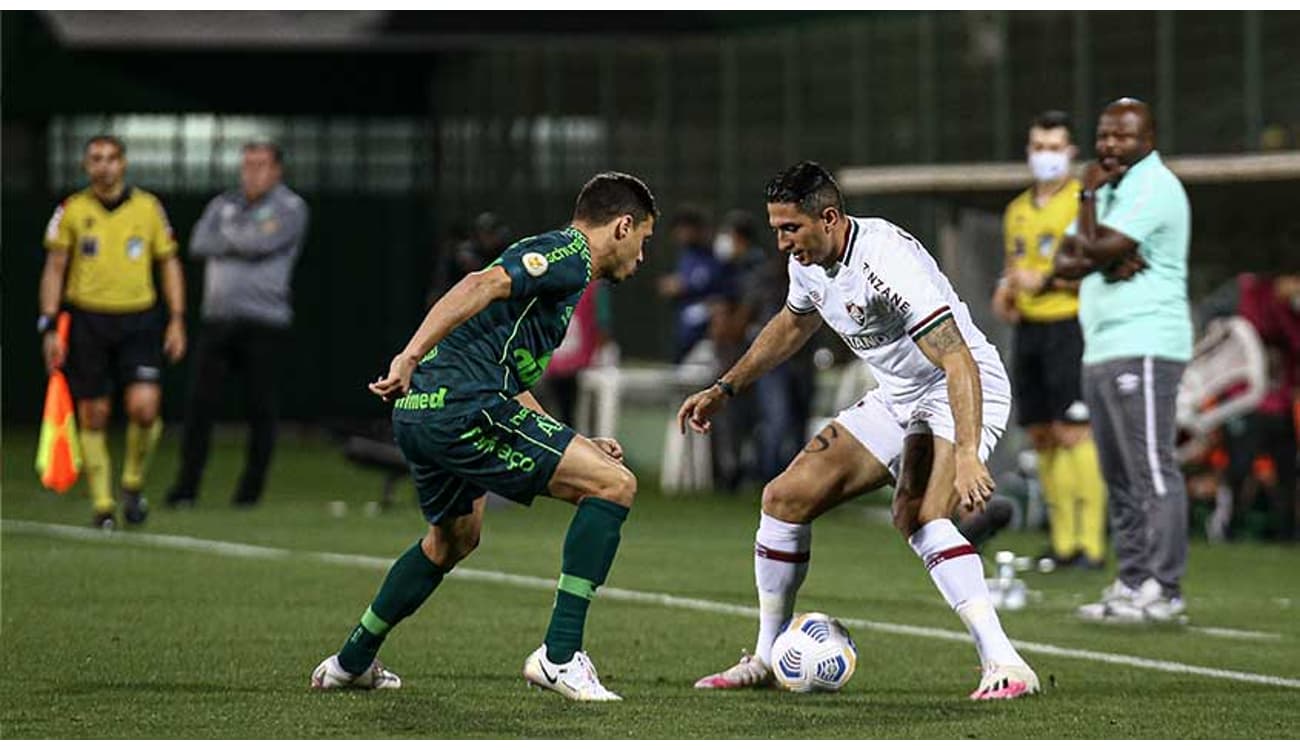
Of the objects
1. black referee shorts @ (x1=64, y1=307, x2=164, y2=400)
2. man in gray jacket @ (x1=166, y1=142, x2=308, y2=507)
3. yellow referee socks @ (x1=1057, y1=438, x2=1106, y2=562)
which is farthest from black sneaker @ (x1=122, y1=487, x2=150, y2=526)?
yellow referee socks @ (x1=1057, y1=438, x2=1106, y2=562)

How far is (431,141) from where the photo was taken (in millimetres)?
29453

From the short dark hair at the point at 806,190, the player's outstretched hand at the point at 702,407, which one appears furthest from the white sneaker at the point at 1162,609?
the short dark hair at the point at 806,190

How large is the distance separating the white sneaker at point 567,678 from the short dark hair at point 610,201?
4.57ft

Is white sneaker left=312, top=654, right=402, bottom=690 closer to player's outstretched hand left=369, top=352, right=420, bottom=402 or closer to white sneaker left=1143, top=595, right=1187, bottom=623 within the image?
player's outstretched hand left=369, top=352, right=420, bottom=402

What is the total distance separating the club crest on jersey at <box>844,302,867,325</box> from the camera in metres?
8.95

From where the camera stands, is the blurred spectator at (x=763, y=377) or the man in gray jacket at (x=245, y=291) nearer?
the man in gray jacket at (x=245, y=291)

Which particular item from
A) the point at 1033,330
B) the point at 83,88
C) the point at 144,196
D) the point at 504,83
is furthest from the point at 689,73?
the point at 1033,330

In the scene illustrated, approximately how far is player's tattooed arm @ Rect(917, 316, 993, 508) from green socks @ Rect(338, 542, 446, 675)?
5.71ft

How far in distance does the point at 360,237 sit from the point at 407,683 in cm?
2026

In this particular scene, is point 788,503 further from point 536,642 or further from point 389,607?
point 536,642

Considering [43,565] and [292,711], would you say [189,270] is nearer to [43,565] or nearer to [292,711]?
[43,565]

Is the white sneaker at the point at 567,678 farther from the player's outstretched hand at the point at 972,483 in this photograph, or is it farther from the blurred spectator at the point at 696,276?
the blurred spectator at the point at 696,276

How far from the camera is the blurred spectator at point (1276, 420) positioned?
1686 centimetres

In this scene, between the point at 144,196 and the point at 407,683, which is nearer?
the point at 407,683
